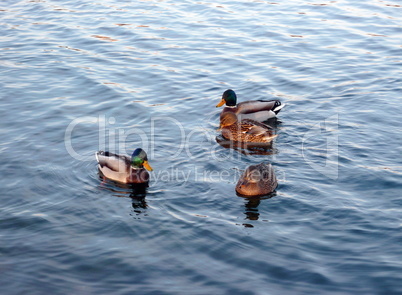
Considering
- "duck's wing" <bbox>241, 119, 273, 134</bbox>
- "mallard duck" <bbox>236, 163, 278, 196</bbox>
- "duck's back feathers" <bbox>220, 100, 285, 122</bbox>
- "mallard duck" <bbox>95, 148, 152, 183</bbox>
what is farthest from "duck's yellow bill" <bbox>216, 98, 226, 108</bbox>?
"mallard duck" <bbox>236, 163, 278, 196</bbox>

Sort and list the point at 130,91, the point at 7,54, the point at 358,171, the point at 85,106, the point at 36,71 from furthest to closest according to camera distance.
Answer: the point at 7,54 < the point at 36,71 < the point at 130,91 < the point at 85,106 < the point at 358,171

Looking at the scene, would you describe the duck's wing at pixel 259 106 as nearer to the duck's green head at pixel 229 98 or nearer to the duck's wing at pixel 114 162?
the duck's green head at pixel 229 98

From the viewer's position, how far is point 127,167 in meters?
10.9

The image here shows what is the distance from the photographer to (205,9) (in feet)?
73.7

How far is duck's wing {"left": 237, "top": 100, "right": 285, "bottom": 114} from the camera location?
13.8 m

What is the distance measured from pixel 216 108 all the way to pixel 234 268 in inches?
281

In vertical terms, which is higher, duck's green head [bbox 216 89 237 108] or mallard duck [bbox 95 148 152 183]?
duck's green head [bbox 216 89 237 108]

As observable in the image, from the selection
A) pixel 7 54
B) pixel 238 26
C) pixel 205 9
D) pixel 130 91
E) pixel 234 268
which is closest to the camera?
pixel 234 268

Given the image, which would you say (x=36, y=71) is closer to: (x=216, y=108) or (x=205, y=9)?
(x=216, y=108)

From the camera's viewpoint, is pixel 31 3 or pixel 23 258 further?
pixel 31 3

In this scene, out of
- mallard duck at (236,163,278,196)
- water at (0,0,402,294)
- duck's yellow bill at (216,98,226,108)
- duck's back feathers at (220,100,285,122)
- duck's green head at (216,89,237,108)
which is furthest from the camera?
duck's yellow bill at (216,98,226,108)

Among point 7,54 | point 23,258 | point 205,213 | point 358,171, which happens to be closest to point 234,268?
point 205,213

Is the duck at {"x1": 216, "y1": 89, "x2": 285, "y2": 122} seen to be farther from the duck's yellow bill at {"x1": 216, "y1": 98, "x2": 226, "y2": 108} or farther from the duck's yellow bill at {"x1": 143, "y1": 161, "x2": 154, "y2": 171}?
the duck's yellow bill at {"x1": 143, "y1": 161, "x2": 154, "y2": 171}

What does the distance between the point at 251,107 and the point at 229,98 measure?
59cm
